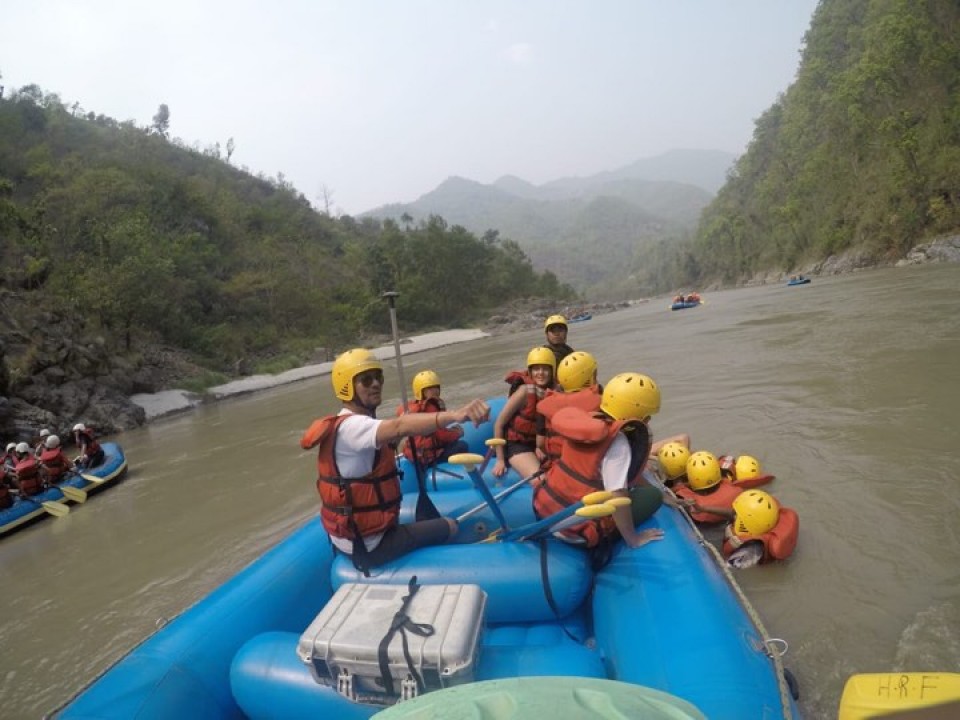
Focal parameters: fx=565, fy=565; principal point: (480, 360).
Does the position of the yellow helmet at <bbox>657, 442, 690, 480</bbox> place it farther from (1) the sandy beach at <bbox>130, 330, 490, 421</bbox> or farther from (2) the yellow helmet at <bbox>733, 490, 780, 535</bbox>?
(1) the sandy beach at <bbox>130, 330, 490, 421</bbox>

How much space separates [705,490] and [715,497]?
92mm

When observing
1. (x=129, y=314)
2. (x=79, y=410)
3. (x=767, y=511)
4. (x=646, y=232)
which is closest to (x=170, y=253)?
(x=129, y=314)

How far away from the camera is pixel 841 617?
2.82m

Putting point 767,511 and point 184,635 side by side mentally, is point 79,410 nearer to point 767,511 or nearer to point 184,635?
point 184,635

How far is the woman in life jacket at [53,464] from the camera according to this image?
734 cm

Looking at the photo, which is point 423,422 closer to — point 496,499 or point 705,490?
point 496,499

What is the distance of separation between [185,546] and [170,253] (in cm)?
2643

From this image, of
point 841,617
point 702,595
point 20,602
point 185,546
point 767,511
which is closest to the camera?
point 702,595

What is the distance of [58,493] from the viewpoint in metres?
7.22

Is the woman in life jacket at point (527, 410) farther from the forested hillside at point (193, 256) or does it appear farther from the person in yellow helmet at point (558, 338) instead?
the forested hillside at point (193, 256)

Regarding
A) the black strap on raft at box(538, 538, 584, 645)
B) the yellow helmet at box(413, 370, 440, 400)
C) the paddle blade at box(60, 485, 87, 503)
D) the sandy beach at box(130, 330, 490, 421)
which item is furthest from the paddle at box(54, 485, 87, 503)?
the sandy beach at box(130, 330, 490, 421)

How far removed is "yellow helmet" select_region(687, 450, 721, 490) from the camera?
3.95m

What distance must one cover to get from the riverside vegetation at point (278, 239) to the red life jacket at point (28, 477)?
551 cm

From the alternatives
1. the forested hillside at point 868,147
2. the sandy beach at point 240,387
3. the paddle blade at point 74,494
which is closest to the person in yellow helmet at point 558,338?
the paddle blade at point 74,494
